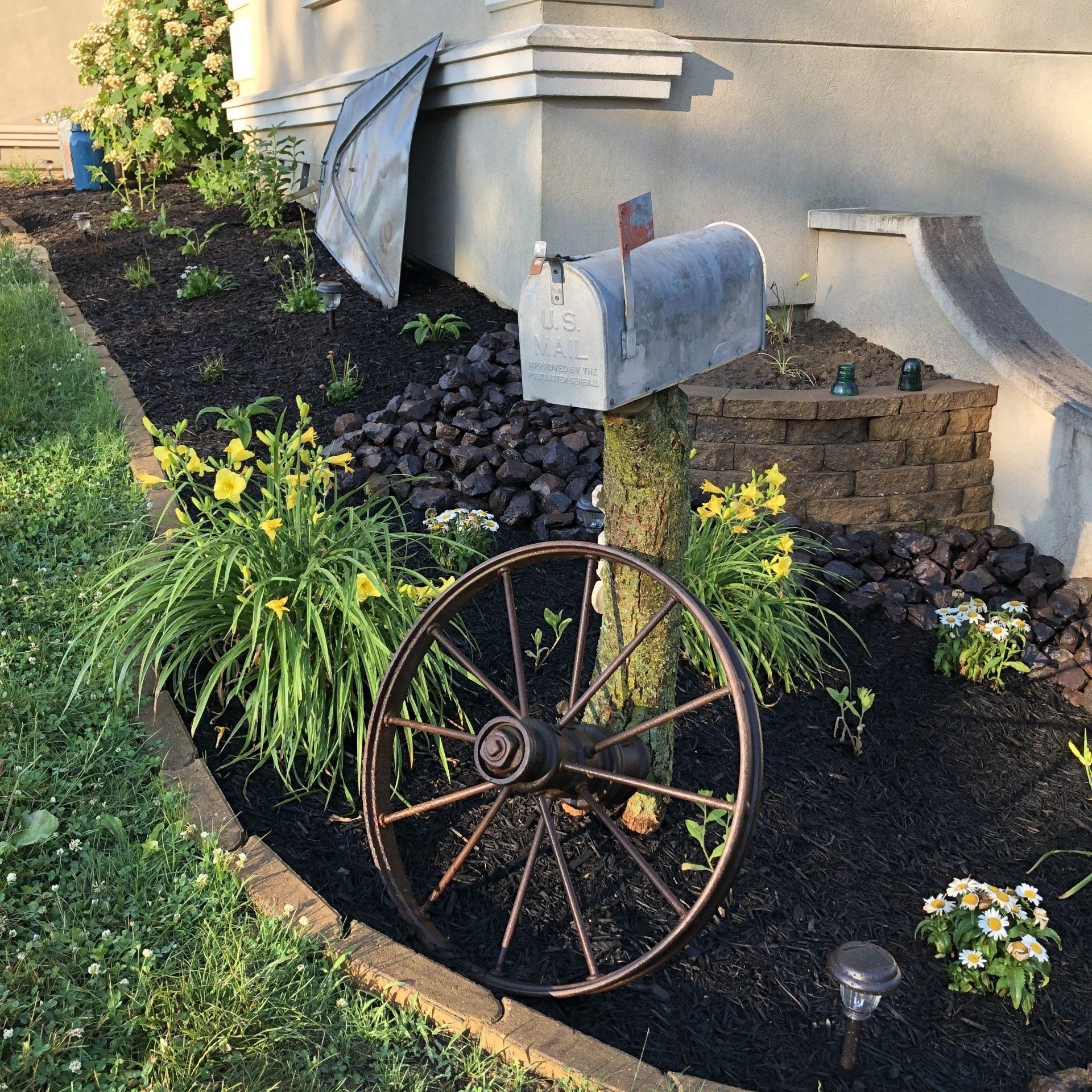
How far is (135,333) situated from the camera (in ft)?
20.3

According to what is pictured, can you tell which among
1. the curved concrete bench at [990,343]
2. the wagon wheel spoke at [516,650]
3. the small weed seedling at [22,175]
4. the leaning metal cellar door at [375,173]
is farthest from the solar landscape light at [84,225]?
the wagon wheel spoke at [516,650]

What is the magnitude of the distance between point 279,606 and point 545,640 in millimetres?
983

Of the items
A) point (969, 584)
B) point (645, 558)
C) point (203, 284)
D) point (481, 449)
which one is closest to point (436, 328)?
point (481, 449)

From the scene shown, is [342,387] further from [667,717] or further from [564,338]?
[667,717]

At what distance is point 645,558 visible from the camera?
8.77 feet

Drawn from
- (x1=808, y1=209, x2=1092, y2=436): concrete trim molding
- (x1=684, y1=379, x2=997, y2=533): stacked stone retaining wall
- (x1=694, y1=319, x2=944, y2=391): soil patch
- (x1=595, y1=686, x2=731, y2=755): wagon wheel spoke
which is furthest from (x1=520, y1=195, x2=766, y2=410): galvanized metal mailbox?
(x1=808, y1=209, x2=1092, y2=436): concrete trim molding

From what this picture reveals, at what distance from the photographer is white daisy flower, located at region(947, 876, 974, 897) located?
263cm

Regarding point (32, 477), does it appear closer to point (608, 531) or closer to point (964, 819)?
point (608, 531)

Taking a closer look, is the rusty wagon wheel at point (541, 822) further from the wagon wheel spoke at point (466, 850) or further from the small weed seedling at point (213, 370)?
the small weed seedling at point (213, 370)

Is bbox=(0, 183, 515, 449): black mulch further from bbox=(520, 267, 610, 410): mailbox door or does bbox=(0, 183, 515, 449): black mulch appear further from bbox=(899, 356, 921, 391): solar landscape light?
bbox=(520, 267, 610, 410): mailbox door

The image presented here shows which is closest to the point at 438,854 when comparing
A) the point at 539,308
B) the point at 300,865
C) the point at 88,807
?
the point at 300,865

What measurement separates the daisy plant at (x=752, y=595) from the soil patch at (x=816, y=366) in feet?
4.24

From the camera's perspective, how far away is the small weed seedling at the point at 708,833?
2615 millimetres

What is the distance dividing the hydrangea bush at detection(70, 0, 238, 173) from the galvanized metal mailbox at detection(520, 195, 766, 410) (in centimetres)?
841
